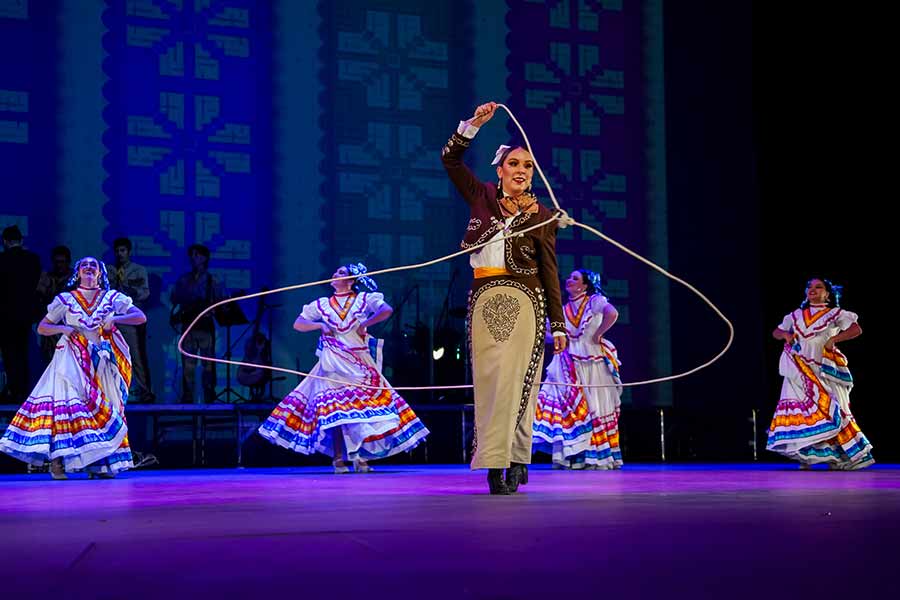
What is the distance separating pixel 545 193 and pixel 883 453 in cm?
369

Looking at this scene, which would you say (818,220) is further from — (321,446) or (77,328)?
(77,328)

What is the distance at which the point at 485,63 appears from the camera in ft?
36.6

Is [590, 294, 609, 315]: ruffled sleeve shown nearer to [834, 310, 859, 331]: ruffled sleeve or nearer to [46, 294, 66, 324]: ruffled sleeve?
[834, 310, 859, 331]: ruffled sleeve

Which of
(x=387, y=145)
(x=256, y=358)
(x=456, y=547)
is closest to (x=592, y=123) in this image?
(x=387, y=145)

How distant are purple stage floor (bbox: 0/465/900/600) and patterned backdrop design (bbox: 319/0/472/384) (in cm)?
638

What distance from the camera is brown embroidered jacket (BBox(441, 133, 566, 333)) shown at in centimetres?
454

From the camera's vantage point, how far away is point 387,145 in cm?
1080

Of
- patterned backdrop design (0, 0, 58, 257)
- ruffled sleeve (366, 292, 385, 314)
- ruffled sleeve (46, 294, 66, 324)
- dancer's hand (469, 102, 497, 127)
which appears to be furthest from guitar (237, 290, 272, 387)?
dancer's hand (469, 102, 497, 127)

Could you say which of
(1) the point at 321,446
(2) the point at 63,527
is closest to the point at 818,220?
(1) the point at 321,446

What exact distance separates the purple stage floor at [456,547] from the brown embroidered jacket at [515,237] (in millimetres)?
805

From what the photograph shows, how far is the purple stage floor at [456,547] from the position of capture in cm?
191

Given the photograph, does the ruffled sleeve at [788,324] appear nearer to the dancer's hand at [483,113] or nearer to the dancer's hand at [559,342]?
the dancer's hand at [559,342]

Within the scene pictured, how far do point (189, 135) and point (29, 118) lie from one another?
1287 mm

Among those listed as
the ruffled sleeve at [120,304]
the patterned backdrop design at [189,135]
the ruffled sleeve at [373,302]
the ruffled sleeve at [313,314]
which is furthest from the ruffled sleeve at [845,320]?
the patterned backdrop design at [189,135]
